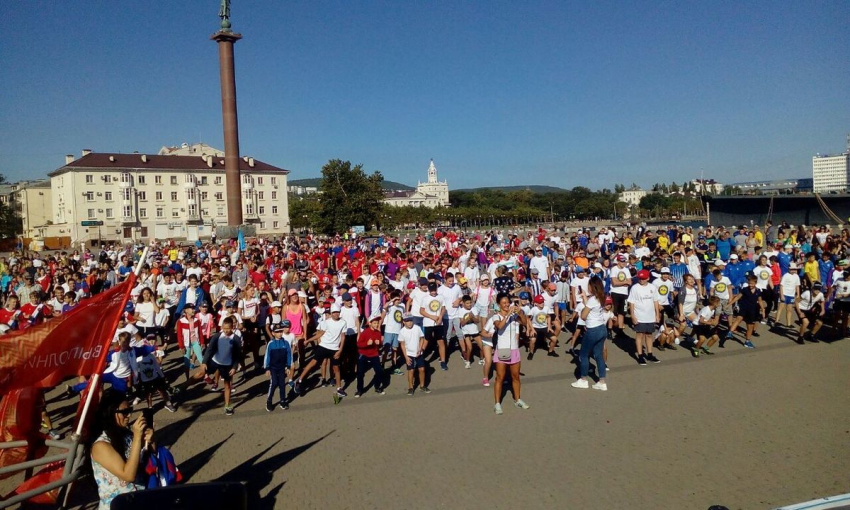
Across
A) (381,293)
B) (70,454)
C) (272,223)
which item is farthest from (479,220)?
(70,454)

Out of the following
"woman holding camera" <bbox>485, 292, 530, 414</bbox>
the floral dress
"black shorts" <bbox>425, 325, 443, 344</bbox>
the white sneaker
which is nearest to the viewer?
the floral dress

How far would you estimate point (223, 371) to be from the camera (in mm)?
8430

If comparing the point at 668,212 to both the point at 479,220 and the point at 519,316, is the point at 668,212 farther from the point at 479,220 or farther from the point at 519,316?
the point at 519,316

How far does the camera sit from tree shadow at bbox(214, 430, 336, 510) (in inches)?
222

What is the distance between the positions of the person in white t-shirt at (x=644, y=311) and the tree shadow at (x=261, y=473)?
21.2ft

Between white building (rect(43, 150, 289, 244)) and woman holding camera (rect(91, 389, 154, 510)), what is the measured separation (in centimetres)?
7366

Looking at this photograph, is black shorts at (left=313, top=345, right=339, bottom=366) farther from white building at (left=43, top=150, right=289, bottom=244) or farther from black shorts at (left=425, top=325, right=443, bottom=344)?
white building at (left=43, top=150, right=289, bottom=244)

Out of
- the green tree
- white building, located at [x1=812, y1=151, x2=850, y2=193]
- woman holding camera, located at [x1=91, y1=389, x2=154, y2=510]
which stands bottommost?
woman holding camera, located at [x1=91, y1=389, x2=154, y2=510]

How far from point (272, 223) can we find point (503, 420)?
289ft

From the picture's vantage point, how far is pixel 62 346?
413cm

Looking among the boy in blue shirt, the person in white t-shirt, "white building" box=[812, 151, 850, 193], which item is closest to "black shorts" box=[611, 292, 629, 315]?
the person in white t-shirt

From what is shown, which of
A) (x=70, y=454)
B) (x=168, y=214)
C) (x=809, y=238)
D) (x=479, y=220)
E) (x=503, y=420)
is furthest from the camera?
(x=479, y=220)

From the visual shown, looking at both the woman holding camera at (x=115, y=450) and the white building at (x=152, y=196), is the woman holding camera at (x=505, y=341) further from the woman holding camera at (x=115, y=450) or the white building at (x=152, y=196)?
the white building at (x=152, y=196)

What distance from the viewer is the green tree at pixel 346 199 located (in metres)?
60.4
